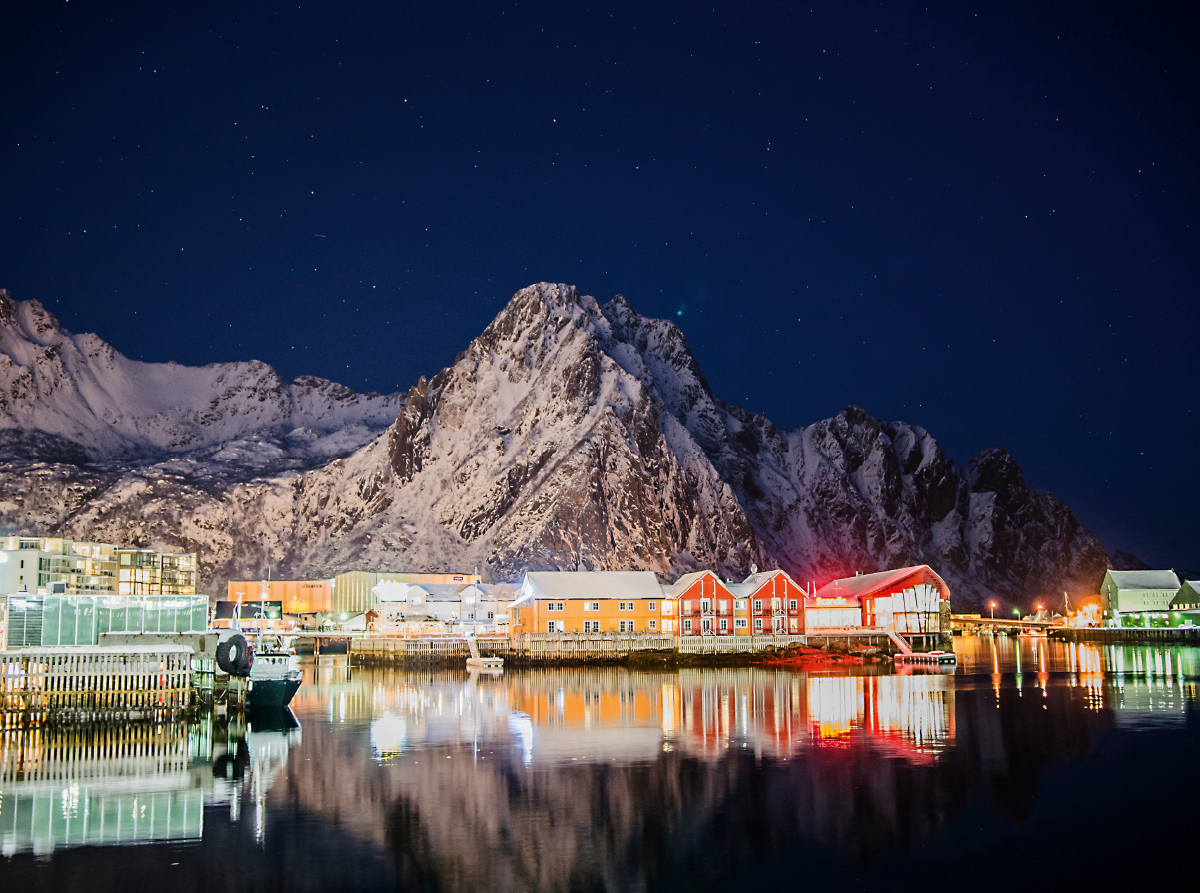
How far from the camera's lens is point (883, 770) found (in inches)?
1259

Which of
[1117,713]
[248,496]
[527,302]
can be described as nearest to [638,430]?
[527,302]

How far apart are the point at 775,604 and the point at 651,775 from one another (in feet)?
213

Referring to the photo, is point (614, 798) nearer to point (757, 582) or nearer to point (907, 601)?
point (757, 582)

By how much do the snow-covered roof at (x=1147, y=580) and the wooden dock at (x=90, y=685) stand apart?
429 ft

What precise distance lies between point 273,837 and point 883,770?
60.1 ft

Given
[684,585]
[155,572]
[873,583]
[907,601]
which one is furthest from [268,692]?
[155,572]

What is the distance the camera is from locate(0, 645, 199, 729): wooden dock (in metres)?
43.3

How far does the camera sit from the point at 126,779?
1211 inches

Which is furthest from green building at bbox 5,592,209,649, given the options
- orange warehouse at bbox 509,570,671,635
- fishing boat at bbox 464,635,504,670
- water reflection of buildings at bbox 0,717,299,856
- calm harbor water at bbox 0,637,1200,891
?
orange warehouse at bbox 509,570,671,635

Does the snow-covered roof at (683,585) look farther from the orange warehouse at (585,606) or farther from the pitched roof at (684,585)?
the orange warehouse at (585,606)

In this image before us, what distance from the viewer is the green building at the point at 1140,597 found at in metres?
136

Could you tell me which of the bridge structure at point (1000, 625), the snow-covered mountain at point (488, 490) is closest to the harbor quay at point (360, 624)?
the snow-covered mountain at point (488, 490)

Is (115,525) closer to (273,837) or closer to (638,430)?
(638,430)

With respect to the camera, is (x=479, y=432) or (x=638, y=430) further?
(x=479, y=432)
